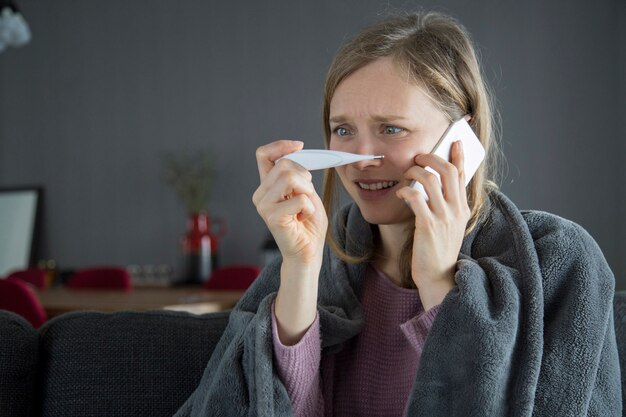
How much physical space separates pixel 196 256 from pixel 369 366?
3.85m

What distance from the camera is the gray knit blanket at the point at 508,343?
1.08m

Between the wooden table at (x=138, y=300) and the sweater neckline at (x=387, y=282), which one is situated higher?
the sweater neckline at (x=387, y=282)

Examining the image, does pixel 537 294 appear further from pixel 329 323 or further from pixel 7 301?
pixel 7 301

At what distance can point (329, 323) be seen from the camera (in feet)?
4.28

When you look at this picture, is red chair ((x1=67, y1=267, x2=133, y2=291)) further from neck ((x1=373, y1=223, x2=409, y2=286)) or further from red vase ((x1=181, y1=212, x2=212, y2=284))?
neck ((x1=373, y1=223, x2=409, y2=286))

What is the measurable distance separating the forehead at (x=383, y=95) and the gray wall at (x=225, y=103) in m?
3.37

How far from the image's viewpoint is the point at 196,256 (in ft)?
16.8

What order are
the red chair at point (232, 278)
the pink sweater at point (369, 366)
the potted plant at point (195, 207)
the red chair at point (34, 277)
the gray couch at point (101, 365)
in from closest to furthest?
the pink sweater at point (369, 366), the gray couch at point (101, 365), the red chair at point (232, 278), the red chair at point (34, 277), the potted plant at point (195, 207)

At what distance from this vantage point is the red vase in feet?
16.6

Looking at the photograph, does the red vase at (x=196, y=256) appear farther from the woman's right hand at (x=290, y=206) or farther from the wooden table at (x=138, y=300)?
the woman's right hand at (x=290, y=206)

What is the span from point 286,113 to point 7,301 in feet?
10.1

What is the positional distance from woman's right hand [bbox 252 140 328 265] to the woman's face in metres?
0.12

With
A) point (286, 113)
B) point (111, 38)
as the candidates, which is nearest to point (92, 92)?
point (111, 38)

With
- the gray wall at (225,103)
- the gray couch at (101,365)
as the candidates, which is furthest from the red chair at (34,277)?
the gray couch at (101,365)
